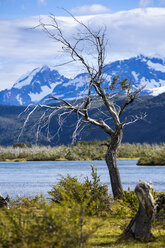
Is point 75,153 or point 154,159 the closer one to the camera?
point 154,159

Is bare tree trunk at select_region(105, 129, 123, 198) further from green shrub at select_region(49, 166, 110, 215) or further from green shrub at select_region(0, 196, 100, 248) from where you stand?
green shrub at select_region(0, 196, 100, 248)

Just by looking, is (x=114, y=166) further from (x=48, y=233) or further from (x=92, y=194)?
(x=48, y=233)

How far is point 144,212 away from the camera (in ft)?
34.3

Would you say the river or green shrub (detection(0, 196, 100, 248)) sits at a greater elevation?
green shrub (detection(0, 196, 100, 248))

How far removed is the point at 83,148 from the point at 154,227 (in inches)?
4464

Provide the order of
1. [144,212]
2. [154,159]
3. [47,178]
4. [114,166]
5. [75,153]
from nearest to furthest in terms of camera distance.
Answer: [144,212]
[114,166]
[47,178]
[154,159]
[75,153]

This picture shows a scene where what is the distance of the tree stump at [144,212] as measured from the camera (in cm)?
1039

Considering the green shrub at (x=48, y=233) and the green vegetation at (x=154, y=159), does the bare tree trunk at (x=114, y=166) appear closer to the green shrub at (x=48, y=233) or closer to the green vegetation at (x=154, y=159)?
the green shrub at (x=48, y=233)

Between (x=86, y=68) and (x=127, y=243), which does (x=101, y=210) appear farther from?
(x=86, y=68)

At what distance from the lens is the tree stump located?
1039 centimetres

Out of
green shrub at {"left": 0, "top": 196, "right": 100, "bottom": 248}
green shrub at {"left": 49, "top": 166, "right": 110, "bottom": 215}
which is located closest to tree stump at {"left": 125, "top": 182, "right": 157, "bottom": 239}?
green shrub at {"left": 0, "top": 196, "right": 100, "bottom": 248}

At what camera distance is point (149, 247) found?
999 cm

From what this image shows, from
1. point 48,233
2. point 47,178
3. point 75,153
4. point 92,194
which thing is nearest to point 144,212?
point 48,233

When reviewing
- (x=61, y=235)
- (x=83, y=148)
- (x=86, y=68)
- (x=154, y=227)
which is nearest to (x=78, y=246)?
(x=61, y=235)
